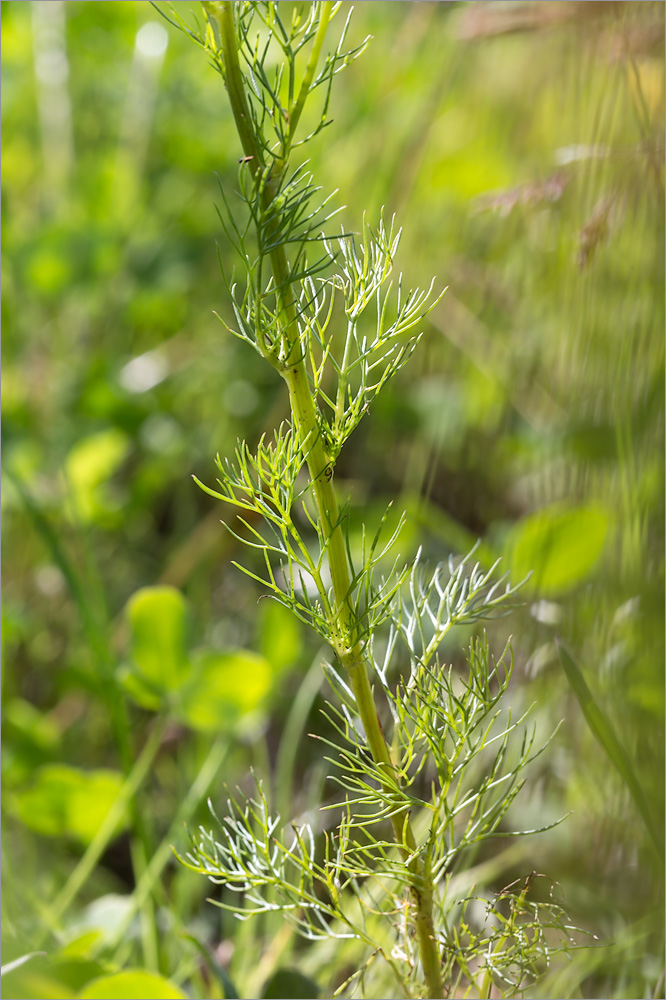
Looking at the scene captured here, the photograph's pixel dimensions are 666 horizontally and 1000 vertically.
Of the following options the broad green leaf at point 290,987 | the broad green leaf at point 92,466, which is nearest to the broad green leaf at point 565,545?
the broad green leaf at point 290,987

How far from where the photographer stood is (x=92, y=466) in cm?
92

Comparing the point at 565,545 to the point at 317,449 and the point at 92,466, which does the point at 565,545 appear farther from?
the point at 92,466

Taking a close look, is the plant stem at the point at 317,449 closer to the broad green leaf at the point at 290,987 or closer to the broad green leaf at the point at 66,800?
the broad green leaf at the point at 290,987

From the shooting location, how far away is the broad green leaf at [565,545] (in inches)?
19.8

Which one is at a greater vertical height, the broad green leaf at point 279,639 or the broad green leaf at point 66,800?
the broad green leaf at point 279,639

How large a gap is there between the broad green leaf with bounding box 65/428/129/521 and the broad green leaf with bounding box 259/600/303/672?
29cm

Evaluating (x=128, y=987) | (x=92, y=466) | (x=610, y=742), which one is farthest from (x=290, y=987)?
(x=92, y=466)

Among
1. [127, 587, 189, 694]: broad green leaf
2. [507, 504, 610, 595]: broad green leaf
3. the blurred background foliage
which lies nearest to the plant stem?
the blurred background foliage

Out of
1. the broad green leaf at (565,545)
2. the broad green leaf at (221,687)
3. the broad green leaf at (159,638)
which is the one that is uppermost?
the broad green leaf at (565,545)

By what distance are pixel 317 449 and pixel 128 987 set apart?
10.9 inches

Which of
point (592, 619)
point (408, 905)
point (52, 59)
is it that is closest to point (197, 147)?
point (52, 59)

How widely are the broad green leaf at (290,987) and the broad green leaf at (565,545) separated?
10.0 inches

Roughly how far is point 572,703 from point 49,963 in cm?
33

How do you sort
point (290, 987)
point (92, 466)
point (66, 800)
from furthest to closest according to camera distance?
point (92, 466) → point (66, 800) → point (290, 987)
